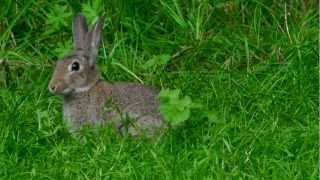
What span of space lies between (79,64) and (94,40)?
0.72 feet

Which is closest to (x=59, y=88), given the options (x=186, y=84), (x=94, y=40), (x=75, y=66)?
(x=75, y=66)

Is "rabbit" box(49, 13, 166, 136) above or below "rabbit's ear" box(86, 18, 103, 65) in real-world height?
below

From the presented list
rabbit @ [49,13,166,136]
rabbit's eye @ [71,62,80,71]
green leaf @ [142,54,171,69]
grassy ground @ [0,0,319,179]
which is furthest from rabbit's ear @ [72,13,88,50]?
green leaf @ [142,54,171,69]

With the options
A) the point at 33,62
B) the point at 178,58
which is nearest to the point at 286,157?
the point at 178,58

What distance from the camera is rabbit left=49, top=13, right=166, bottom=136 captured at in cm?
588

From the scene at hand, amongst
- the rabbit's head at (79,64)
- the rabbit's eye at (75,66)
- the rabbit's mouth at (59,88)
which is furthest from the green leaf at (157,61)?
the rabbit's mouth at (59,88)

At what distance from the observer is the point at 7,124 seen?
5711 millimetres

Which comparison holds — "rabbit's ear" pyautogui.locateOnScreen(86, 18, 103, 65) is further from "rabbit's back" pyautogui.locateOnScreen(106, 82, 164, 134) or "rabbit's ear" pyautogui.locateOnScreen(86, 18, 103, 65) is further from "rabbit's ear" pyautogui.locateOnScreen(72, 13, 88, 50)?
"rabbit's back" pyautogui.locateOnScreen(106, 82, 164, 134)

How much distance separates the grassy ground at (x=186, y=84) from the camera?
205 inches

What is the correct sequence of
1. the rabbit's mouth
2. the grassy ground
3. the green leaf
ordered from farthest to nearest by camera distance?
the green leaf → the rabbit's mouth → the grassy ground

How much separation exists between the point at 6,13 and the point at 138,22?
3.02 feet

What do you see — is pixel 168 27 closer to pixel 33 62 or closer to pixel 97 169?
pixel 33 62

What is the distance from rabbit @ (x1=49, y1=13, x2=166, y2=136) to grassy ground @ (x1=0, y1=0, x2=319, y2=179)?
0.53ft

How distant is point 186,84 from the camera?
639 cm
